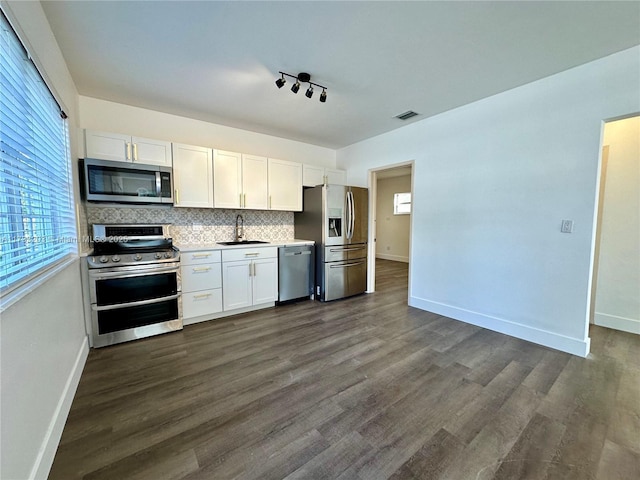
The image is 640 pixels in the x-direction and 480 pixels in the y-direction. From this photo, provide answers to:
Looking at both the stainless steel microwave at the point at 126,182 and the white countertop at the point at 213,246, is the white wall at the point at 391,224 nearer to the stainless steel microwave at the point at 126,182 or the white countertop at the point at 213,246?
the white countertop at the point at 213,246

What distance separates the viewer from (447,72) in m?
2.43

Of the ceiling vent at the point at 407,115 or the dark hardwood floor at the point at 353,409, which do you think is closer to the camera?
the dark hardwood floor at the point at 353,409

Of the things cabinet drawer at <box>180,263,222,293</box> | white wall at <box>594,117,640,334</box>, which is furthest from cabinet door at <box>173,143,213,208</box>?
white wall at <box>594,117,640,334</box>

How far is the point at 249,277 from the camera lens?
3471 mm

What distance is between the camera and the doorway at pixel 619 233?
284 cm

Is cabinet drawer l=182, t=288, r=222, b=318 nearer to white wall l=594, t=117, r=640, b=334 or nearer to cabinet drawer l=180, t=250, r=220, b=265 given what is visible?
cabinet drawer l=180, t=250, r=220, b=265

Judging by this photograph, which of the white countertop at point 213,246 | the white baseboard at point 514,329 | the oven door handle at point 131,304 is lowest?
the white baseboard at point 514,329

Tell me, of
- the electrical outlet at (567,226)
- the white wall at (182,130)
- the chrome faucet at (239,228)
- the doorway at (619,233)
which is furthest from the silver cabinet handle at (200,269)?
the doorway at (619,233)

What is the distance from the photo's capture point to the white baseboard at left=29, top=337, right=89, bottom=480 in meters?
1.20

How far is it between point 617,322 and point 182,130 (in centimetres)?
589

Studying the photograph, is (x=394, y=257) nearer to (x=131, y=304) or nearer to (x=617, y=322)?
(x=617, y=322)

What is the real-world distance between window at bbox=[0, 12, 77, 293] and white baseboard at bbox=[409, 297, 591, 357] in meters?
3.85

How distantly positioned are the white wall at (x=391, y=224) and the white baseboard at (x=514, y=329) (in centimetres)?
426

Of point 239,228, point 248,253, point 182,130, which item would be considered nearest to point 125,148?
point 182,130
